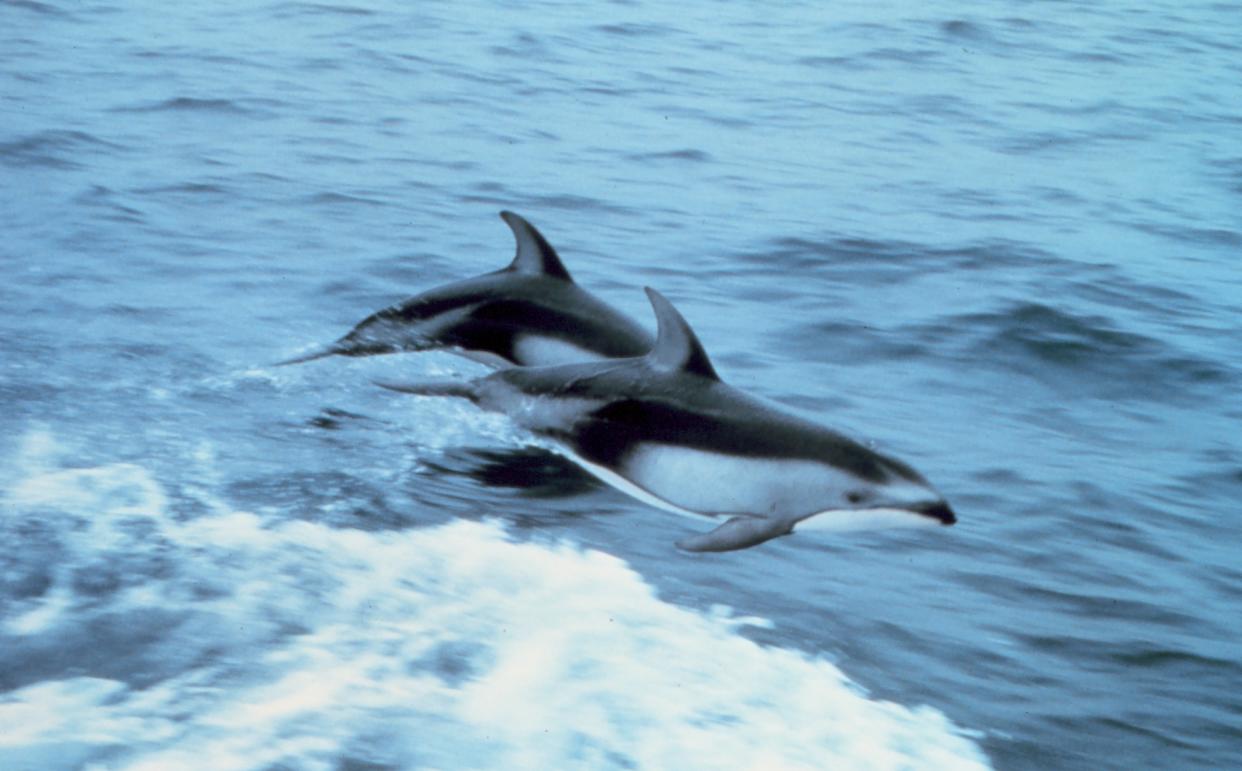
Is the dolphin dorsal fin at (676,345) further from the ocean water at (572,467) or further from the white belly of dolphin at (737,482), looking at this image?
the ocean water at (572,467)

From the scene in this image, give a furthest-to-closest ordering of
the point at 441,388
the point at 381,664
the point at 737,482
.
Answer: the point at 441,388
the point at 737,482
the point at 381,664

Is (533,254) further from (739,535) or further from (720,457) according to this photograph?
(739,535)

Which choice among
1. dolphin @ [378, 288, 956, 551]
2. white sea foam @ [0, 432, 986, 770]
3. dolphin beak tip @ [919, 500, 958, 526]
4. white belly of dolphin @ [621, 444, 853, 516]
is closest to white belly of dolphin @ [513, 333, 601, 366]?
dolphin @ [378, 288, 956, 551]

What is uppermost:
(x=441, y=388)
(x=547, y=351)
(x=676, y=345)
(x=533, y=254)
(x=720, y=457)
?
(x=676, y=345)

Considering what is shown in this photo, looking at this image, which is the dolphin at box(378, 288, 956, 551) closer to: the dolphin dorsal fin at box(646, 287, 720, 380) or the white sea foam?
the dolphin dorsal fin at box(646, 287, 720, 380)

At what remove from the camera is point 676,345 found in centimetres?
579

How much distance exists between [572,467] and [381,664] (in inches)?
76.1

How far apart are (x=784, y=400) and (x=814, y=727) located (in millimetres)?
3004

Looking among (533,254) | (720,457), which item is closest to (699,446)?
(720,457)

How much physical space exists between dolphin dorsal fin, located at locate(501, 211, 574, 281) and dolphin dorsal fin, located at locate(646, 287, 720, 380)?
1.48 metres

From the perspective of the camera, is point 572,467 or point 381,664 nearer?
point 381,664

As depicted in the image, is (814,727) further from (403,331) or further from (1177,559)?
(403,331)

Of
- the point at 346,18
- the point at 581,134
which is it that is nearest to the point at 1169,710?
the point at 581,134

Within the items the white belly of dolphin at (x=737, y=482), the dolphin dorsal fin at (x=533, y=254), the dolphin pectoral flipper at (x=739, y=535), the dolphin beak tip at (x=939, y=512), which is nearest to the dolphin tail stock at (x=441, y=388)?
the dolphin dorsal fin at (x=533, y=254)
